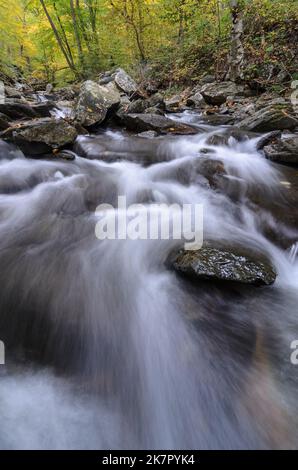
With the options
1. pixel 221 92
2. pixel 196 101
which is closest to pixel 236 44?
pixel 221 92

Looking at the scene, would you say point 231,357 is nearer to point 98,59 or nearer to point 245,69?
point 245,69

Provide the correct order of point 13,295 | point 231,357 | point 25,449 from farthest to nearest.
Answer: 1. point 13,295
2. point 231,357
3. point 25,449

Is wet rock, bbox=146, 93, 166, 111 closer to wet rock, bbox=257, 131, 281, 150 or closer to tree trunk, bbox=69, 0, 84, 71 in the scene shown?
wet rock, bbox=257, 131, 281, 150

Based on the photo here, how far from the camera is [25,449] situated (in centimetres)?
160

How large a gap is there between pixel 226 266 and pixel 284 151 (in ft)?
10.6

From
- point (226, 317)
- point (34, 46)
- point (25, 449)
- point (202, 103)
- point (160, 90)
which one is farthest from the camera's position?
point (34, 46)

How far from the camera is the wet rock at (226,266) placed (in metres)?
2.48

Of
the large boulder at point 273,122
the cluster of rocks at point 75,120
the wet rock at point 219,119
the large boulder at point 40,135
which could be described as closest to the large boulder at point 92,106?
the cluster of rocks at point 75,120

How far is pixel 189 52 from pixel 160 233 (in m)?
12.0

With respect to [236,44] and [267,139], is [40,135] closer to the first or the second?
[267,139]

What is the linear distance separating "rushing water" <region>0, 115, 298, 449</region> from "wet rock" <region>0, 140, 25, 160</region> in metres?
1.36

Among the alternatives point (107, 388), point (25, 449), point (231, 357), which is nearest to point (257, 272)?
point (231, 357)

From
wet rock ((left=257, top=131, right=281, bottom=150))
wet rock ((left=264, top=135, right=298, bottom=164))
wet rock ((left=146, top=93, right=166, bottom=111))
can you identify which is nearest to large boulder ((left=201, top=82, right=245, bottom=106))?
wet rock ((left=146, top=93, right=166, bottom=111))

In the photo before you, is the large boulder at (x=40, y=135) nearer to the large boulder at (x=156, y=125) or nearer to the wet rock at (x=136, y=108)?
the large boulder at (x=156, y=125)
